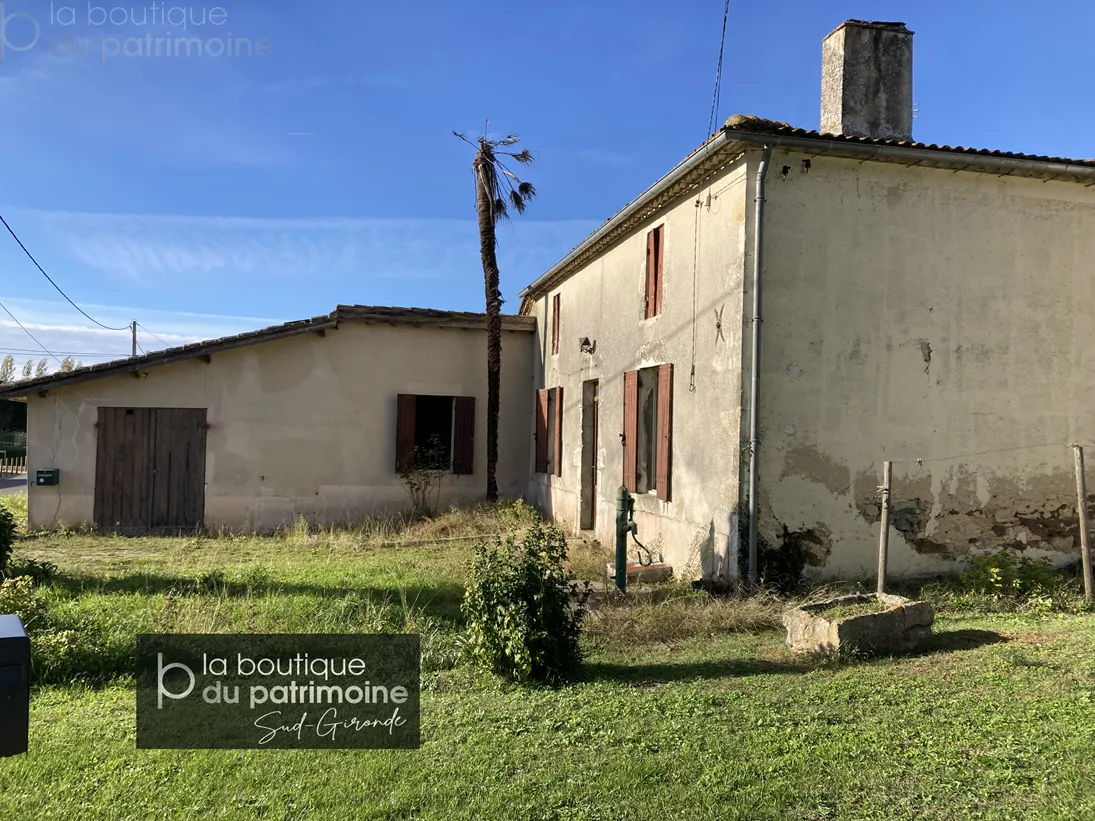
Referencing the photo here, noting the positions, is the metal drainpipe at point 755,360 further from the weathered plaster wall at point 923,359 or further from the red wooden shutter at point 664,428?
the red wooden shutter at point 664,428

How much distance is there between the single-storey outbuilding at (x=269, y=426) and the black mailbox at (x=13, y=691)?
37.9ft

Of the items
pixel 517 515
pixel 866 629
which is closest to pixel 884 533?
pixel 866 629

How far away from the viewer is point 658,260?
10.0 meters

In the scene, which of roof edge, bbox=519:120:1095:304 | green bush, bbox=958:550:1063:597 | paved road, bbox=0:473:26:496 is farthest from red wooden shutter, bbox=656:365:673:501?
paved road, bbox=0:473:26:496

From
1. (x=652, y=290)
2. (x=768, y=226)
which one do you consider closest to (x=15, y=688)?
(x=768, y=226)

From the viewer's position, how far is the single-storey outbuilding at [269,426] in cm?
1258

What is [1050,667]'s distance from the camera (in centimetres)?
504

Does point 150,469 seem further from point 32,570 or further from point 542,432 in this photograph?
point 542,432

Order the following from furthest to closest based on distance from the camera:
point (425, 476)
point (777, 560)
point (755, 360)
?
point (425, 476) < point (777, 560) < point (755, 360)

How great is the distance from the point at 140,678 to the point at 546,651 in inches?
113

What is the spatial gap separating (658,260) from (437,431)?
21.2 ft

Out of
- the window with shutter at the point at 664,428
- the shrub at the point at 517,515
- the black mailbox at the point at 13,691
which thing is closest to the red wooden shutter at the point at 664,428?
the window with shutter at the point at 664,428

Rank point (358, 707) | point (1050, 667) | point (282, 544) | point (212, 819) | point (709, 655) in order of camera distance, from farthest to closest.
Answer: point (282, 544) < point (709, 655) < point (1050, 667) < point (358, 707) < point (212, 819)

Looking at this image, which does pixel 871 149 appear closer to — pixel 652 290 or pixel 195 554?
pixel 652 290
